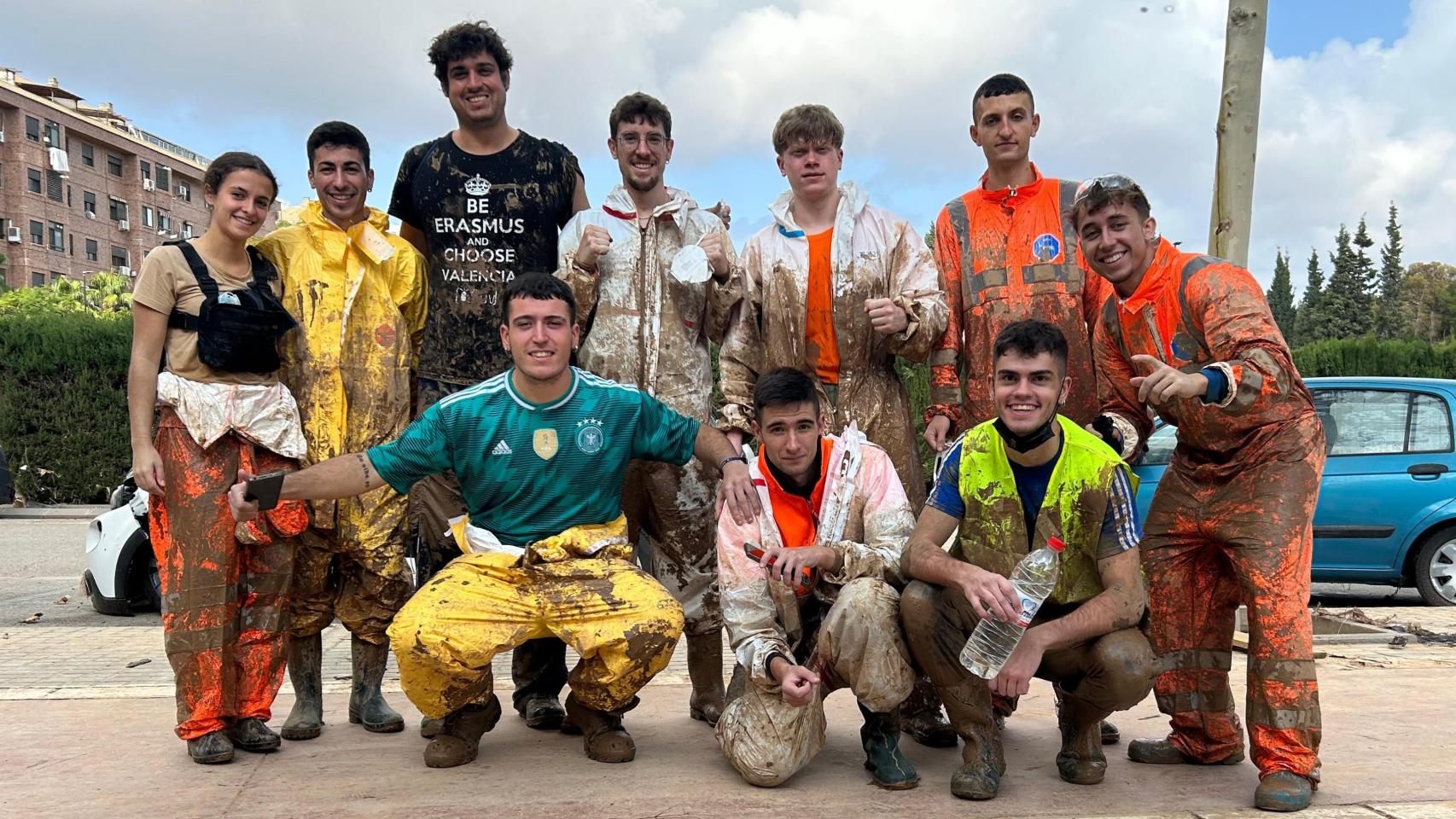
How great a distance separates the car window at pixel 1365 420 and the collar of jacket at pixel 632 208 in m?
5.68

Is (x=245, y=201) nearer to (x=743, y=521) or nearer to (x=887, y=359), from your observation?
(x=743, y=521)

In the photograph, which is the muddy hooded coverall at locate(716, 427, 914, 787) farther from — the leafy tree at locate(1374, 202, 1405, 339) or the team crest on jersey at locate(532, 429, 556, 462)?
the leafy tree at locate(1374, 202, 1405, 339)

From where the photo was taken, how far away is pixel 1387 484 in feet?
25.6

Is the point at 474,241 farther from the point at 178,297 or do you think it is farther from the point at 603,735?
the point at 603,735

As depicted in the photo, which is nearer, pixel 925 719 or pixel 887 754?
pixel 887 754

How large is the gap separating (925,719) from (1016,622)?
1.05 metres

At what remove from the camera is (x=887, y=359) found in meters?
4.36

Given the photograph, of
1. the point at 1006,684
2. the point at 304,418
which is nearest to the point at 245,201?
the point at 304,418

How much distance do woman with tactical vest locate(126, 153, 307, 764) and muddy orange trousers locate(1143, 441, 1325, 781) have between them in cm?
316

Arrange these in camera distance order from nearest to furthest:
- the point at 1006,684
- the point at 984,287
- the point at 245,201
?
the point at 1006,684
the point at 245,201
the point at 984,287

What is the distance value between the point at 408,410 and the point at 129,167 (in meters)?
64.4

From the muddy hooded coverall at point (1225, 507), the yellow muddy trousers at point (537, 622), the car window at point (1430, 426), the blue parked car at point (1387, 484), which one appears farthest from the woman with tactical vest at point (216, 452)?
the car window at point (1430, 426)

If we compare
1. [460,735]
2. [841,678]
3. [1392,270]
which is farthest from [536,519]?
[1392,270]

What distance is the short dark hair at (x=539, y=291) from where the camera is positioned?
3.91 metres
